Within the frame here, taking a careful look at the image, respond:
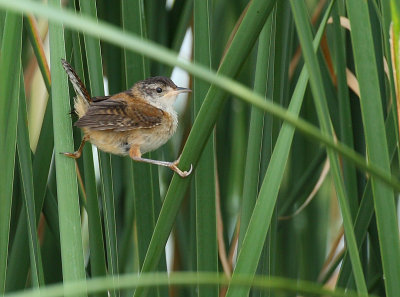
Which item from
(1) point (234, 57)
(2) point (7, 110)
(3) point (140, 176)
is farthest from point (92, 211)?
(1) point (234, 57)

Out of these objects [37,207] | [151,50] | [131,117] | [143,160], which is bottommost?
[37,207]

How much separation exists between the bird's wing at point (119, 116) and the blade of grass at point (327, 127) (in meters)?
0.89

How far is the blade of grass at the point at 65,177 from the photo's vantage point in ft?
4.59

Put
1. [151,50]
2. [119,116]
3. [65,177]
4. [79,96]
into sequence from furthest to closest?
1. [119,116]
2. [79,96]
3. [65,177]
4. [151,50]

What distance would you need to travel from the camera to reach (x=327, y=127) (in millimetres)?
1412

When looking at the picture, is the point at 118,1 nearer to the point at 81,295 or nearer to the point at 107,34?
the point at 81,295

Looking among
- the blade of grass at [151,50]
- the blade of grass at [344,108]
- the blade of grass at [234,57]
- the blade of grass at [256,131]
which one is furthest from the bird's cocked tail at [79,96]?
the blade of grass at [151,50]

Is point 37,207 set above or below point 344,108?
below

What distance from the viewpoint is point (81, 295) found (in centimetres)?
142

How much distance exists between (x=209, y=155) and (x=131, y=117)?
73 centimetres

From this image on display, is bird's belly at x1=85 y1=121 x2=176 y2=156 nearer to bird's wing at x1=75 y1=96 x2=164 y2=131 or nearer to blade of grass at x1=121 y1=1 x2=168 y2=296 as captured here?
bird's wing at x1=75 y1=96 x2=164 y2=131

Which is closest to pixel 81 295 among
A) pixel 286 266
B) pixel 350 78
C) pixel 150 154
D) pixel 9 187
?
pixel 9 187

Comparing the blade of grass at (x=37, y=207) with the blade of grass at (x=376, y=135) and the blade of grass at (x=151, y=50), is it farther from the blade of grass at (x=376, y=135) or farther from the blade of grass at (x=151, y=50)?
the blade of grass at (x=151, y=50)

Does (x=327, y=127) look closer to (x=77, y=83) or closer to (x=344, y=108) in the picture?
(x=344, y=108)
